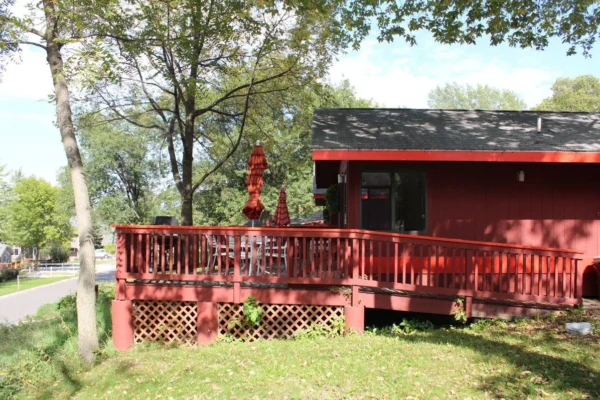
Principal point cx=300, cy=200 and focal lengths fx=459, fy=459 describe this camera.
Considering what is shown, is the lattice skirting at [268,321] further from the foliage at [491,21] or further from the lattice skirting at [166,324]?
the foliage at [491,21]

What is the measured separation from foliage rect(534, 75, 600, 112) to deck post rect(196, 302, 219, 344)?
44.6m

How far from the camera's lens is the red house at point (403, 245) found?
6938mm

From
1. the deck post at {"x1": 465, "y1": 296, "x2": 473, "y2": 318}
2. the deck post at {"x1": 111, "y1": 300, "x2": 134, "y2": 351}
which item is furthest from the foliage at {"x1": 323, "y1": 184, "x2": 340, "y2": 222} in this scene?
the deck post at {"x1": 111, "y1": 300, "x2": 134, "y2": 351}

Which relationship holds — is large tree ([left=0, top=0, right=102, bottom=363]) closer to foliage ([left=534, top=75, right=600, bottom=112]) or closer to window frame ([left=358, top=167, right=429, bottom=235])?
window frame ([left=358, top=167, right=429, bottom=235])

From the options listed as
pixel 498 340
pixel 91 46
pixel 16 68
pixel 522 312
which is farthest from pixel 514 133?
pixel 16 68

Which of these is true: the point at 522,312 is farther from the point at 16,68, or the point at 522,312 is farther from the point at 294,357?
the point at 16,68

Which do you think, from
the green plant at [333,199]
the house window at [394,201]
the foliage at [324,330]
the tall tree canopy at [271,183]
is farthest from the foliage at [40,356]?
the tall tree canopy at [271,183]

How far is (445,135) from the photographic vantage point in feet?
27.9

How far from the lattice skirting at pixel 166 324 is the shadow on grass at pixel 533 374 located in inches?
162

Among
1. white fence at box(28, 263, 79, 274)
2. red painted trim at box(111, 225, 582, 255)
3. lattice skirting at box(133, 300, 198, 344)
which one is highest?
red painted trim at box(111, 225, 582, 255)

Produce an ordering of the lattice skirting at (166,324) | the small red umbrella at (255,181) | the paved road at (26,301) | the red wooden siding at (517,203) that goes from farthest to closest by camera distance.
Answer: the paved road at (26,301) < the small red umbrella at (255,181) < the red wooden siding at (517,203) < the lattice skirting at (166,324)

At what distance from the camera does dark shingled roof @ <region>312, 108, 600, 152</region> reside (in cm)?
778

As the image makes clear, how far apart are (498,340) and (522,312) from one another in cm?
118

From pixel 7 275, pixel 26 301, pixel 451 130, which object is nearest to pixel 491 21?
pixel 451 130
